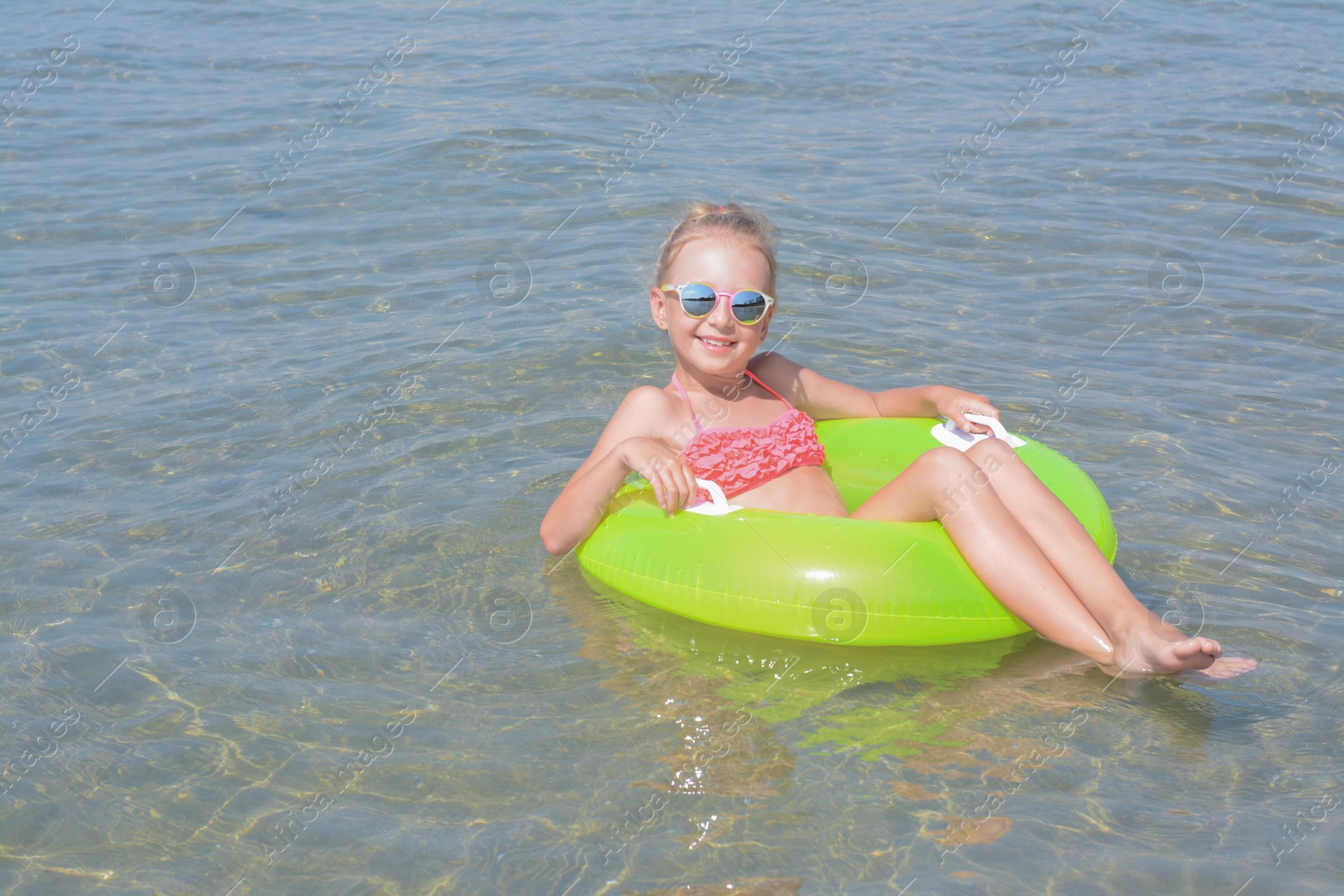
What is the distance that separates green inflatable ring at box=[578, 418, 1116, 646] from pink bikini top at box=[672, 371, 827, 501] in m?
0.28

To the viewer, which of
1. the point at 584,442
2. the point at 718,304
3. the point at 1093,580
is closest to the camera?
the point at 1093,580

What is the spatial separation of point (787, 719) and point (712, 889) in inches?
27.6

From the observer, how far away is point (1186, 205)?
25.2ft

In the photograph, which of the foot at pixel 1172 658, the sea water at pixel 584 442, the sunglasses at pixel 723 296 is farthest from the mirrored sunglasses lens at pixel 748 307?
the foot at pixel 1172 658

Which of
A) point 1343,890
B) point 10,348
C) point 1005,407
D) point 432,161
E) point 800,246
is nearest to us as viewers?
point 1343,890

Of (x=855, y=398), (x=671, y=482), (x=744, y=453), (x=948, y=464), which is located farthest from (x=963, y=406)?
(x=671, y=482)

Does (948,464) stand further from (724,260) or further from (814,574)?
(724,260)

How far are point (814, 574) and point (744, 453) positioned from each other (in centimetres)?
68

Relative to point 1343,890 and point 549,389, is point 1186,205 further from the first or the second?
point 1343,890

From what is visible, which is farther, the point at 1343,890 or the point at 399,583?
the point at 399,583

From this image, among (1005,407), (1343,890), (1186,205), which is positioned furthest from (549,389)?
(1186,205)

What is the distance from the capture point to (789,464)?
13.9ft

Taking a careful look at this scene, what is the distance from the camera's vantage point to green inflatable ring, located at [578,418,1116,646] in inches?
142

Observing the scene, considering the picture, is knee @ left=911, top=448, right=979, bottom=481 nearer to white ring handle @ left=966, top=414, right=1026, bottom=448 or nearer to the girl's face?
white ring handle @ left=966, top=414, right=1026, bottom=448
